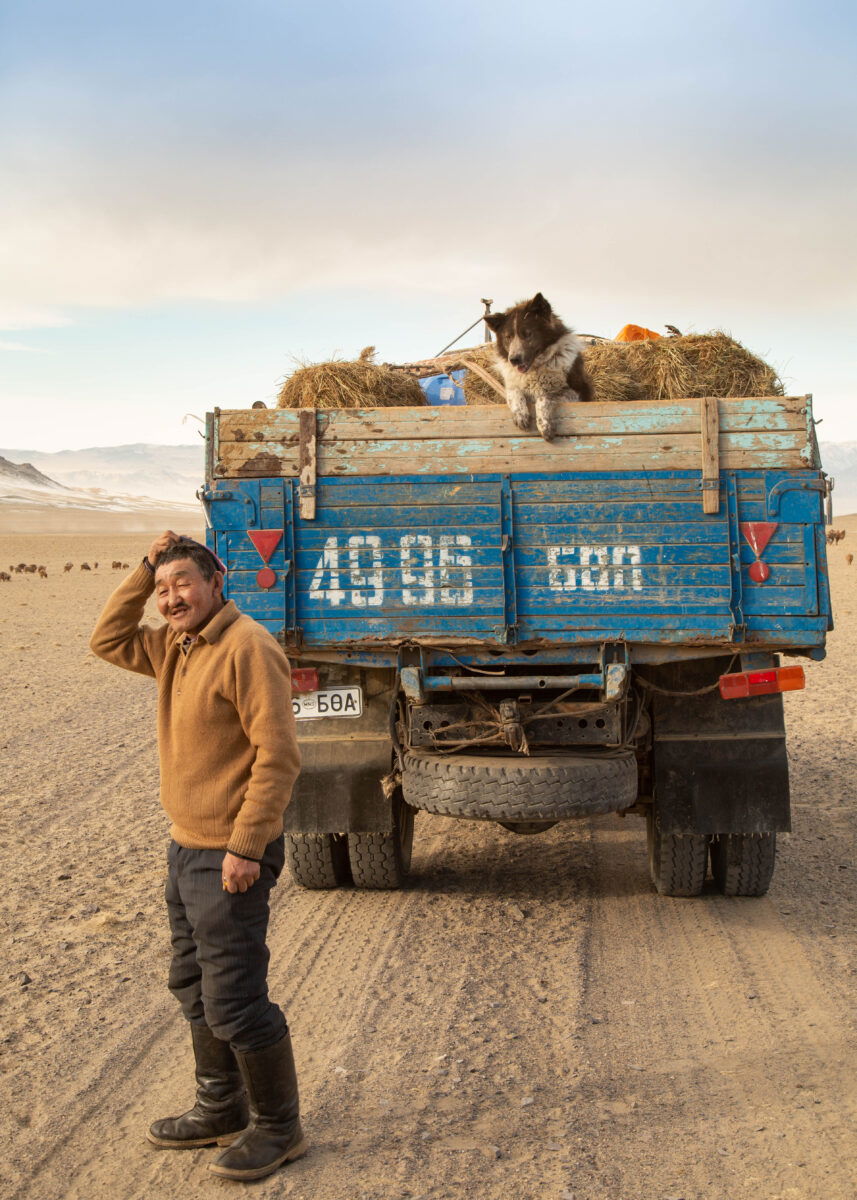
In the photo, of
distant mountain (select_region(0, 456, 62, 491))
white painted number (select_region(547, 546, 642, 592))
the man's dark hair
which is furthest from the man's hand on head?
distant mountain (select_region(0, 456, 62, 491))

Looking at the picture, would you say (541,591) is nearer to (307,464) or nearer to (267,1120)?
(307,464)

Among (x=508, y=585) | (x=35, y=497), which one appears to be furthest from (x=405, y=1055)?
(x=35, y=497)

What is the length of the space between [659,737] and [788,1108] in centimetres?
227

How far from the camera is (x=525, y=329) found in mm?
7297

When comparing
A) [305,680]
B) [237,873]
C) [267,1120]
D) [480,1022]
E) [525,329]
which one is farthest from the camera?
[525,329]

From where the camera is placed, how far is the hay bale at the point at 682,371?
770 cm

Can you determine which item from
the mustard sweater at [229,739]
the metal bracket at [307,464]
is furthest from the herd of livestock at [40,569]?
the mustard sweater at [229,739]

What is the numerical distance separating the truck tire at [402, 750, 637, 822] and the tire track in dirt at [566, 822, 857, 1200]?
0.73 metres

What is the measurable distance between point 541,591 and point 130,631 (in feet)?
7.26

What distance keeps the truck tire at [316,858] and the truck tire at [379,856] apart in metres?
0.08

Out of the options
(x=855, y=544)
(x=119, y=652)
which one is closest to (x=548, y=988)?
(x=119, y=652)

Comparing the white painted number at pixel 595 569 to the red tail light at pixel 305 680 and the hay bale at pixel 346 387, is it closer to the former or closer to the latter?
the red tail light at pixel 305 680

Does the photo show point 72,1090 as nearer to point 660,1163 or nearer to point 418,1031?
point 418,1031

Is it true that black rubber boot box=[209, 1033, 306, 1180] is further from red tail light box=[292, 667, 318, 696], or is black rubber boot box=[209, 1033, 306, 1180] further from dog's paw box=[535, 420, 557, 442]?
dog's paw box=[535, 420, 557, 442]
